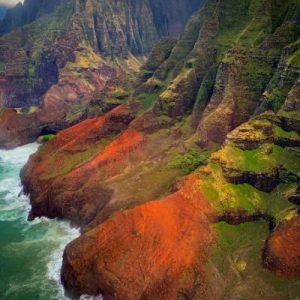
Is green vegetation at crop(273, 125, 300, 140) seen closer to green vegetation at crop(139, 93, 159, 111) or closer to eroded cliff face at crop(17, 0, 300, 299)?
eroded cliff face at crop(17, 0, 300, 299)

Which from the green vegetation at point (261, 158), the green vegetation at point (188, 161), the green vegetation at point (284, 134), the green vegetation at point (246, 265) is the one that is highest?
the green vegetation at point (284, 134)

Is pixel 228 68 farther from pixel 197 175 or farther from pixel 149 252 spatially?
pixel 149 252

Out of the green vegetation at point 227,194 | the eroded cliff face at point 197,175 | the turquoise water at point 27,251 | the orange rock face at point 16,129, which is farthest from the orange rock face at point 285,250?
the orange rock face at point 16,129

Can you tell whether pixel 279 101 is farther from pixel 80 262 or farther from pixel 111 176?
pixel 80 262

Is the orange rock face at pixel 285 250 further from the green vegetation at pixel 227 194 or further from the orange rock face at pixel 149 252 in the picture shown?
the green vegetation at pixel 227 194

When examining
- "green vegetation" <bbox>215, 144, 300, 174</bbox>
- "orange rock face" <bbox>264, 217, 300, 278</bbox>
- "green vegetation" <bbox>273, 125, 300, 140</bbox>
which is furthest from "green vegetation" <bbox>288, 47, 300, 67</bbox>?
"orange rock face" <bbox>264, 217, 300, 278</bbox>

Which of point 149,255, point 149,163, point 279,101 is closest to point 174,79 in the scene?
point 149,163
